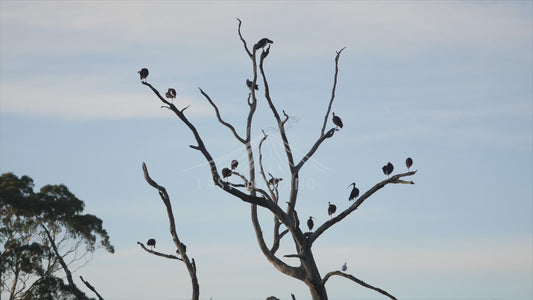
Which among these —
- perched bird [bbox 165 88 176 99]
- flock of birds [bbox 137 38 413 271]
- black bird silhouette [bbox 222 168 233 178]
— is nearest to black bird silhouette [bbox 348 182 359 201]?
flock of birds [bbox 137 38 413 271]

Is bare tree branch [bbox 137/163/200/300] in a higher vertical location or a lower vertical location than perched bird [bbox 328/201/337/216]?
lower

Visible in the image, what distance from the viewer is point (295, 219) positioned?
431 inches

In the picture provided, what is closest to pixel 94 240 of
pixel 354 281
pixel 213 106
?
pixel 213 106

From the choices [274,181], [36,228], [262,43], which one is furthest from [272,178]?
[36,228]

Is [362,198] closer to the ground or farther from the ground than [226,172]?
closer to the ground

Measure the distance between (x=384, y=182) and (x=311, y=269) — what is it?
1.72 m

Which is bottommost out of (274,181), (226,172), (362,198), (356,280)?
(356,280)

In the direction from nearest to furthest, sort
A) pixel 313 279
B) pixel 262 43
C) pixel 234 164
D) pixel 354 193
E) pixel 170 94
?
pixel 313 279
pixel 170 94
pixel 234 164
pixel 354 193
pixel 262 43

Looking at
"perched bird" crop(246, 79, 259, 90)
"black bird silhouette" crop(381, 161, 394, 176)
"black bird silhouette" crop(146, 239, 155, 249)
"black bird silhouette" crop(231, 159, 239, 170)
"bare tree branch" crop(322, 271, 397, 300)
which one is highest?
"perched bird" crop(246, 79, 259, 90)

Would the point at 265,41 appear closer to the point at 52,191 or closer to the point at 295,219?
the point at 295,219

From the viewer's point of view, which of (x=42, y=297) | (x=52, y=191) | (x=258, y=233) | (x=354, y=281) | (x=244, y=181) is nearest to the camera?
(x=354, y=281)

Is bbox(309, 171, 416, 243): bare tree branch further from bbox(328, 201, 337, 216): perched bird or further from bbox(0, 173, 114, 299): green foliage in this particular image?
bbox(0, 173, 114, 299): green foliage

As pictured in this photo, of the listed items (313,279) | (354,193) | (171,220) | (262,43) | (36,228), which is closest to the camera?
(171,220)

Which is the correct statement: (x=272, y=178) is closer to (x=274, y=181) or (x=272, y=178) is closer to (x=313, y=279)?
(x=274, y=181)
